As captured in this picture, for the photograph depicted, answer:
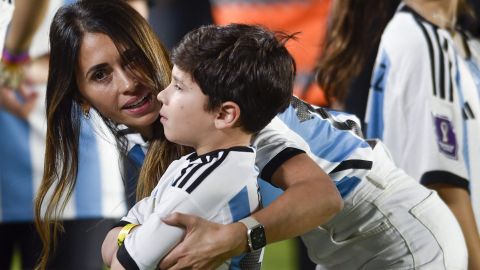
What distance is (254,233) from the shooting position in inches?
91.4

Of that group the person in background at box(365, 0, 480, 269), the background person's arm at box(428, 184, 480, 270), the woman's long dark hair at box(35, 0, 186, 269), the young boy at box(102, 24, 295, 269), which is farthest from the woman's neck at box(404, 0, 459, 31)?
the young boy at box(102, 24, 295, 269)

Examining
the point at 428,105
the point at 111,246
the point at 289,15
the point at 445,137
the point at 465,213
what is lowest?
the point at 289,15

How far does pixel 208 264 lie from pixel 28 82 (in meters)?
2.07

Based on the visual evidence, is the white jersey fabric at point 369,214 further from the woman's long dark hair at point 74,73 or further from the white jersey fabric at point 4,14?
the white jersey fabric at point 4,14

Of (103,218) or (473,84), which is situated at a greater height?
(473,84)

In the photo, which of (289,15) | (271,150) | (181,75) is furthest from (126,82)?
(289,15)

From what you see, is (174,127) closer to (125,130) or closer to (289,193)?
(289,193)

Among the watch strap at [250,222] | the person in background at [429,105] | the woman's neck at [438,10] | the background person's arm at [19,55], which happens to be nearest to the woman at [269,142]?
the watch strap at [250,222]

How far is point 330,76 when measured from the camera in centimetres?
423

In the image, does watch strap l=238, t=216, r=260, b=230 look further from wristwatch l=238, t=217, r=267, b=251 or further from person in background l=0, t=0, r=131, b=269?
person in background l=0, t=0, r=131, b=269

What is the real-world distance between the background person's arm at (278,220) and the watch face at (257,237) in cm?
2

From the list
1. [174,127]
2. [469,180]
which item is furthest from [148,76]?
[469,180]

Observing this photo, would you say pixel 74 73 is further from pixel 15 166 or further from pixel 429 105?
pixel 15 166

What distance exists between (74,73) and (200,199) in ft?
2.22
